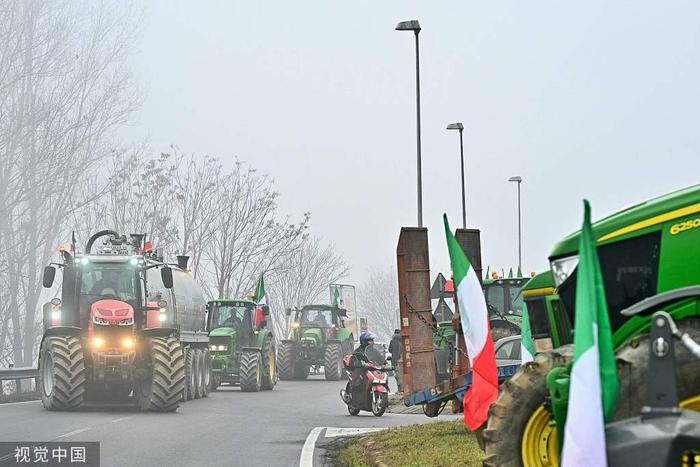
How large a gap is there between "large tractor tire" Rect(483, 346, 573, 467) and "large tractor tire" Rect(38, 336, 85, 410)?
17.9 m

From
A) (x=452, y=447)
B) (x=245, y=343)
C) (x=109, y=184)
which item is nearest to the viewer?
(x=452, y=447)

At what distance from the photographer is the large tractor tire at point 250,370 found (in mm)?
37375

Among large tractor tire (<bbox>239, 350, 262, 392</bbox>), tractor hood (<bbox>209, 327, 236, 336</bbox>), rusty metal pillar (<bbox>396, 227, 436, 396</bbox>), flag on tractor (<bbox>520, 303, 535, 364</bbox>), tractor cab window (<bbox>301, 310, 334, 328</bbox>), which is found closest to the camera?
flag on tractor (<bbox>520, 303, 535, 364</bbox>)

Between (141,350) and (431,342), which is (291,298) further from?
(431,342)

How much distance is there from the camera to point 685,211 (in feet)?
23.9

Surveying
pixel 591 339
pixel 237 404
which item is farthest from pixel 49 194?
pixel 591 339

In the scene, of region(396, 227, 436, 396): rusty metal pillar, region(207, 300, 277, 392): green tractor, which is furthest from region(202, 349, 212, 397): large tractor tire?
region(396, 227, 436, 396): rusty metal pillar

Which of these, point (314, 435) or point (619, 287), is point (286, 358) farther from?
point (619, 287)

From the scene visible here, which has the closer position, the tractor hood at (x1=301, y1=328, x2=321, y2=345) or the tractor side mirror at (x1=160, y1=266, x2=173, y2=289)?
the tractor side mirror at (x1=160, y1=266, x2=173, y2=289)

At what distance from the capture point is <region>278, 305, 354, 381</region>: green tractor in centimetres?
4862

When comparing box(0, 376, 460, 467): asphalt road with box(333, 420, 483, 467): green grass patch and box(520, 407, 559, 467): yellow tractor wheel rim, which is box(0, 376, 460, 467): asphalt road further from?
box(520, 407, 559, 467): yellow tractor wheel rim

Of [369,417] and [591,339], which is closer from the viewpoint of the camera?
[591,339]

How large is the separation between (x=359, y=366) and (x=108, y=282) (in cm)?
590

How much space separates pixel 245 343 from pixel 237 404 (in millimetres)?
11049
